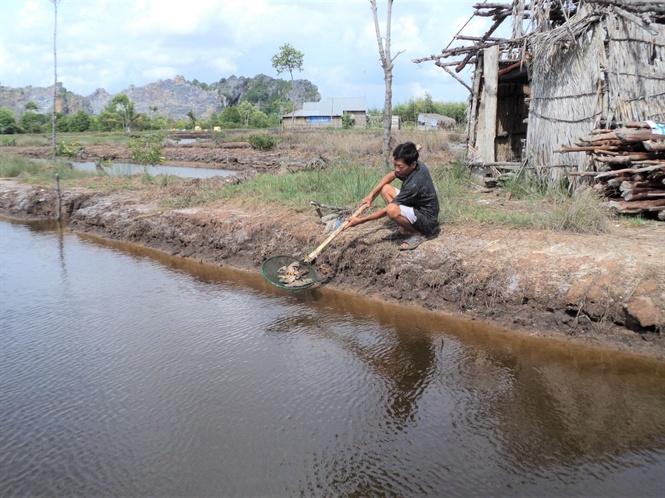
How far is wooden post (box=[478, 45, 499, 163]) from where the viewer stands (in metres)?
9.38

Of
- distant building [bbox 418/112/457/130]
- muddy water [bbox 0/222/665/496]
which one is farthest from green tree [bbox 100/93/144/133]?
muddy water [bbox 0/222/665/496]

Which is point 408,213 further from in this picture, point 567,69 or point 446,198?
point 567,69

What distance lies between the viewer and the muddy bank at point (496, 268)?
4906 mm

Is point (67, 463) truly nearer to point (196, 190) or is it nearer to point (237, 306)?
point (237, 306)

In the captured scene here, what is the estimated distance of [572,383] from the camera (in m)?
4.41

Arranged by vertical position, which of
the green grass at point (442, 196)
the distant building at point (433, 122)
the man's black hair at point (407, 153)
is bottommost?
the green grass at point (442, 196)

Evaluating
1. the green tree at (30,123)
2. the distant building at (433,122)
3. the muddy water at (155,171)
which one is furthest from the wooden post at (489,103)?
the green tree at (30,123)

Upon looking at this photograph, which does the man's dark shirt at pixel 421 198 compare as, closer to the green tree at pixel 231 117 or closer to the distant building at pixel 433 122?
the distant building at pixel 433 122

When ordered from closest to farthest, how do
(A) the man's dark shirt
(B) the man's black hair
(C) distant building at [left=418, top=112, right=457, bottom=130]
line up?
1. (B) the man's black hair
2. (A) the man's dark shirt
3. (C) distant building at [left=418, top=112, right=457, bottom=130]

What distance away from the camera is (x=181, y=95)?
359 feet

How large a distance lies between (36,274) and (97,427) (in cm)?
472

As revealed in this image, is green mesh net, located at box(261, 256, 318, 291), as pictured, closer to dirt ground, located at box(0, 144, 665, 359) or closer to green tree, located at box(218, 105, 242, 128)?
dirt ground, located at box(0, 144, 665, 359)

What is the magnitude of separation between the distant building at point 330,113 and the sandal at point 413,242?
120ft

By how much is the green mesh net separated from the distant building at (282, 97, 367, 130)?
36.2m
